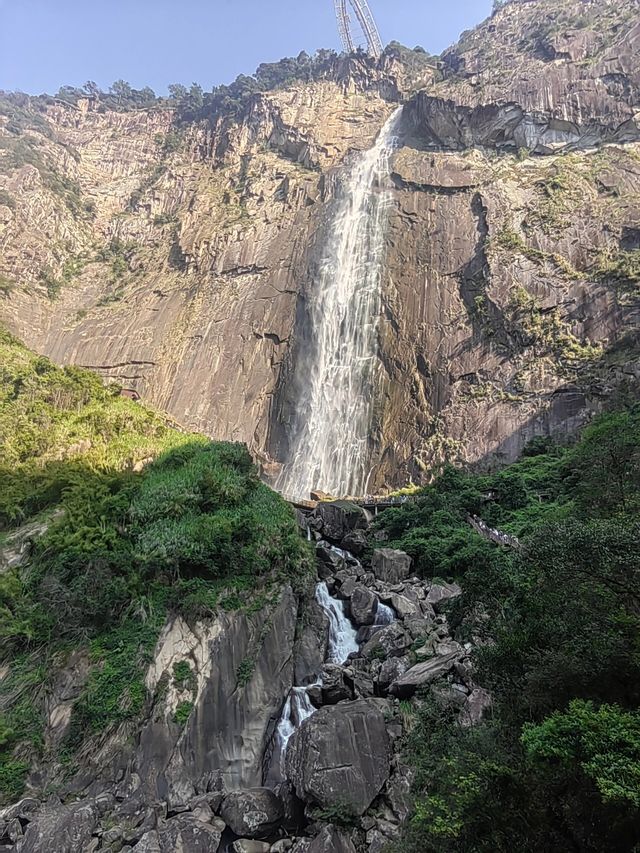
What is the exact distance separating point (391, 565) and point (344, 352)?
23.7m

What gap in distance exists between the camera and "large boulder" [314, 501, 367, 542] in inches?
945

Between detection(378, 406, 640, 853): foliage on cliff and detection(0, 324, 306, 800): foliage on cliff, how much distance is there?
A: 6174 millimetres

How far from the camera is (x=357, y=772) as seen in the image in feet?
32.1

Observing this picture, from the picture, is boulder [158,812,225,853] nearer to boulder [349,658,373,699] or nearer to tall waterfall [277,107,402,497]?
boulder [349,658,373,699]

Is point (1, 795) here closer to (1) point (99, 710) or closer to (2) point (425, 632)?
(1) point (99, 710)

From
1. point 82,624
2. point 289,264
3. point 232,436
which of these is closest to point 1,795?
point 82,624

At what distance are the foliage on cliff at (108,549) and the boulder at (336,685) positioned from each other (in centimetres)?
285

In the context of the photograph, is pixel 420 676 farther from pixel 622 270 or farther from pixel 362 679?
pixel 622 270

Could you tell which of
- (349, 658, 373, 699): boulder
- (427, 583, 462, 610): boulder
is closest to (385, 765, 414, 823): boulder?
(349, 658, 373, 699): boulder

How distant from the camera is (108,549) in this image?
1416 cm

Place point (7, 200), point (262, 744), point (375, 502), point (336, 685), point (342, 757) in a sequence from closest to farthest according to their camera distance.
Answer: point (342, 757)
point (262, 744)
point (336, 685)
point (375, 502)
point (7, 200)

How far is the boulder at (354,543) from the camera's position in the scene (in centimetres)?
2289

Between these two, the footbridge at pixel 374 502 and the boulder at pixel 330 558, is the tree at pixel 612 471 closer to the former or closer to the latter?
the boulder at pixel 330 558

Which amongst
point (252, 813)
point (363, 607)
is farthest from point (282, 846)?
point (363, 607)
